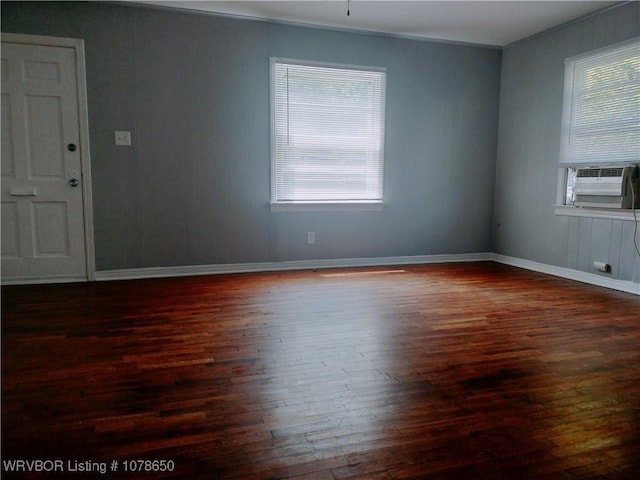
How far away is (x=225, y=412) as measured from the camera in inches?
71.9

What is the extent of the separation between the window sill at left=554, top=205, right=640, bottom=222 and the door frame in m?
4.68

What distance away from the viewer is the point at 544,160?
4805 millimetres

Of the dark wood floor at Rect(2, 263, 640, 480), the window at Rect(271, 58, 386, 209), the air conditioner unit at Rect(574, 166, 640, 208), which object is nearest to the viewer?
the dark wood floor at Rect(2, 263, 640, 480)

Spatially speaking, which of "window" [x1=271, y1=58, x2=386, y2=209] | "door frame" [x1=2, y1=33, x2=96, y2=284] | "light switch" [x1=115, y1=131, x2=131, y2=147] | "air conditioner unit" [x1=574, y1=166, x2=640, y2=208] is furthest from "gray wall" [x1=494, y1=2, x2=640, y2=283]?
"door frame" [x1=2, y1=33, x2=96, y2=284]

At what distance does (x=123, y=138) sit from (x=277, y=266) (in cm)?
197

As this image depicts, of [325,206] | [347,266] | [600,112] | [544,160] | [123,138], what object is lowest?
[347,266]

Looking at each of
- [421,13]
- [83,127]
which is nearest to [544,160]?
[421,13]

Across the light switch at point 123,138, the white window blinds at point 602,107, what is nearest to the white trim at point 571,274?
the white window blinds at point 602,107

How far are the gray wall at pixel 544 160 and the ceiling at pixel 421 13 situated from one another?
0.65 feet

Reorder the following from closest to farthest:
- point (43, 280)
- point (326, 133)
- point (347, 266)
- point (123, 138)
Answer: point (43, 280)
point (123, 138)
point (326, 133)
point (347, 266)

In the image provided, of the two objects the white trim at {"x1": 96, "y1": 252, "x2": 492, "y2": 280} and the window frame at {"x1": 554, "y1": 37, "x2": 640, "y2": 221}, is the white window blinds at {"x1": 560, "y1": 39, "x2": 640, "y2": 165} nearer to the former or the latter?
the window frame at {"x1": 554, "y1": 37, "x2": 640, "y2": 221}

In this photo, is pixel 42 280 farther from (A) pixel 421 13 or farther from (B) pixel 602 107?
(B) pixel 602 107

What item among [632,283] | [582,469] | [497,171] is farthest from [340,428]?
[497,171]

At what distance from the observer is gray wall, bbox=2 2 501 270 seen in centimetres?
413
